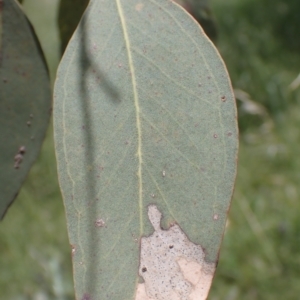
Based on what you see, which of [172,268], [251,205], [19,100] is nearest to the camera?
[172,268]

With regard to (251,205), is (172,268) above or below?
above

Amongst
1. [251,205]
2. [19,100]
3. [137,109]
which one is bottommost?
[251,205]

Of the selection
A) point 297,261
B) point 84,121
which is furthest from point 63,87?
point 297,261

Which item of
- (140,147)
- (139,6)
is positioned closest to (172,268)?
(140,147)

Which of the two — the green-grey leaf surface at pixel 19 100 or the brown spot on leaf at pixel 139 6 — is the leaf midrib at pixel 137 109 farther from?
the green-grey leaf surface at pixel 19 100

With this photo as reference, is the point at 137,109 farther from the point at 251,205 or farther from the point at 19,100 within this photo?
the point at 251,205

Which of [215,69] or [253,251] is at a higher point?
[215,69]

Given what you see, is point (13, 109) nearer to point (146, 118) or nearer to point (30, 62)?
point (30, 62)
